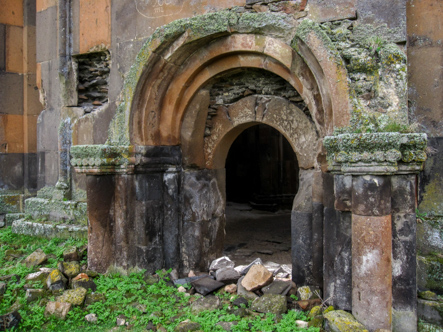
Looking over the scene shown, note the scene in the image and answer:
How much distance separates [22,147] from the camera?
665 cm

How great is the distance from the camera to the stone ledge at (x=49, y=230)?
494 centimetres

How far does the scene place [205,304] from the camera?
11.8ft

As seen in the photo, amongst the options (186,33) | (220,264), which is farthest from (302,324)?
(186,33)

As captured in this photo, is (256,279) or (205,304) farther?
(256,279)

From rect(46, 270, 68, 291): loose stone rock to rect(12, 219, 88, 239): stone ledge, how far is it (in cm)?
101

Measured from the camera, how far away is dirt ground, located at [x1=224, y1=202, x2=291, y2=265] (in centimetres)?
498

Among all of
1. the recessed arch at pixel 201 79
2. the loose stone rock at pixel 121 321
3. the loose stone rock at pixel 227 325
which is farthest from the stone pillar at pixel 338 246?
the loose stone rock at pixel 121 321

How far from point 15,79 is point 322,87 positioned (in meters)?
5.55

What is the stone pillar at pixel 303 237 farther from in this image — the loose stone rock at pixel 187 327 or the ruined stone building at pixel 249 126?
the loose stone rock at pixel 187 327

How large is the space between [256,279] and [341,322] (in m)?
1.02

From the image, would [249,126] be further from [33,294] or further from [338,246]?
[33,294]

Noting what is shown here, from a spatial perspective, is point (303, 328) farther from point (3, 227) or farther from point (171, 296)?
point (3, 227)

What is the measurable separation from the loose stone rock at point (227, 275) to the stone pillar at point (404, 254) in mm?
1607

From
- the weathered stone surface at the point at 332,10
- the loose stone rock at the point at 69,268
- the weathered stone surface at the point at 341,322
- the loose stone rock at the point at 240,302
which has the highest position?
the weathered stone surface at the point at 332,10
